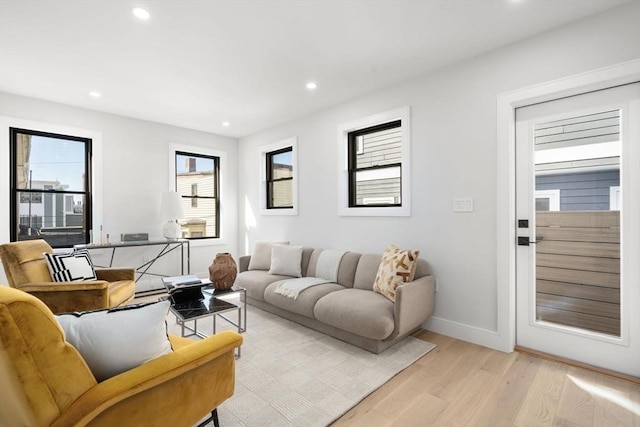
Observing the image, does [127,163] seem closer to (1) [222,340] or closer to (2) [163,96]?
(2) [163,96]

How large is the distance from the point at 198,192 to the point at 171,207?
0.92m

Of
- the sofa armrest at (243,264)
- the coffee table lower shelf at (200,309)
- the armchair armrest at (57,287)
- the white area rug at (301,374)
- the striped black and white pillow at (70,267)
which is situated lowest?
the white area rug at (301,374)

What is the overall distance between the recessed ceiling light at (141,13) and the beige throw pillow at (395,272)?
281cm

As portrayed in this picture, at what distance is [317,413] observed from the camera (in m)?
1.83

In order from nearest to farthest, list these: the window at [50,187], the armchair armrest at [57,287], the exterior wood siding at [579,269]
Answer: the exterior wood siding at [579,269]
the armchair armrest at [57,287]
the window at [50,187]

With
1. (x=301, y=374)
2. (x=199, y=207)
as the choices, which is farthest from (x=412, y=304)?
(x=199, y=207)

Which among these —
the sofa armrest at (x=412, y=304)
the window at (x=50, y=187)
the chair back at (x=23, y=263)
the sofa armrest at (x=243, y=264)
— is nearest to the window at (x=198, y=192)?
the window at (x=50, y=187)

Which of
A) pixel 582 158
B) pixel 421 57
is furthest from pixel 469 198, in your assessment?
pixel 421 57

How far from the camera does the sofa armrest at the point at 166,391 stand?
1.03 meters

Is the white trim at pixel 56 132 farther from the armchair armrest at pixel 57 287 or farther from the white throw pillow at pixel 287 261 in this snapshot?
the white throw pillow at pixel 287 261

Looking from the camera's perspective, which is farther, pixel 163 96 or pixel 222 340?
pixel 163 96

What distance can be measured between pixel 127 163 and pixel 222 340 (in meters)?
4.13

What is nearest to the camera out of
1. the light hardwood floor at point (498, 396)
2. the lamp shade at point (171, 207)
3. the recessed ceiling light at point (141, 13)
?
the light hardwood floor at point (498, 396)

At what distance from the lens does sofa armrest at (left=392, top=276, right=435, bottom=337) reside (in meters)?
2.51
